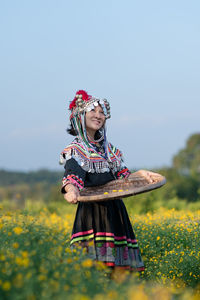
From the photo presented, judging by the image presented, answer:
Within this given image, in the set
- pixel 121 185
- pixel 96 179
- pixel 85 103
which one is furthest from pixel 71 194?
pixel 85 103

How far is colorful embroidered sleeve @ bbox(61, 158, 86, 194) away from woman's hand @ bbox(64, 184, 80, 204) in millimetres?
104

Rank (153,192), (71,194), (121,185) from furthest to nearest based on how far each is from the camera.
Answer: (153,192) → (121,185) → (71,194)

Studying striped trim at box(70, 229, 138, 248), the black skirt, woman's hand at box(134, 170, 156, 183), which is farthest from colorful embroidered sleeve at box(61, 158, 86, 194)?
woman's hand at box(134, 170, 156, 183)

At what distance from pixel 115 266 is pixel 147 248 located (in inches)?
107

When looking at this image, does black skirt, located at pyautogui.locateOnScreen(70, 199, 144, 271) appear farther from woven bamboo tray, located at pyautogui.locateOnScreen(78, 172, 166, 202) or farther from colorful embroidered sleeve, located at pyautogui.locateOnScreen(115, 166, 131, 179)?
colorful embroidered sleeve, located at pyautogui.locateOnScreen(115, 166, 131, 179)

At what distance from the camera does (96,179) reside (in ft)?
14.5

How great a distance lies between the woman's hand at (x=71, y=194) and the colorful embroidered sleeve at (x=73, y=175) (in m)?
0.10

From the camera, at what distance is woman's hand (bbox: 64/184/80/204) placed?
3.86 m

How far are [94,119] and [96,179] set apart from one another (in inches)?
26.0

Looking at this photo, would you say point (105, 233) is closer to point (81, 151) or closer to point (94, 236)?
point (94, 236)

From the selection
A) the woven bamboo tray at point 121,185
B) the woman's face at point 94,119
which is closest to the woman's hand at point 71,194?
the woven bamboo tray at point 121,185

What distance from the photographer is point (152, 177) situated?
15.1 feet

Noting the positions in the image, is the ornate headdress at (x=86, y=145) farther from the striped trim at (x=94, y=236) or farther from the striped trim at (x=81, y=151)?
the striped trim at (x=94, y=236)

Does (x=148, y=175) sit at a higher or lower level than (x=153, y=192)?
lower
